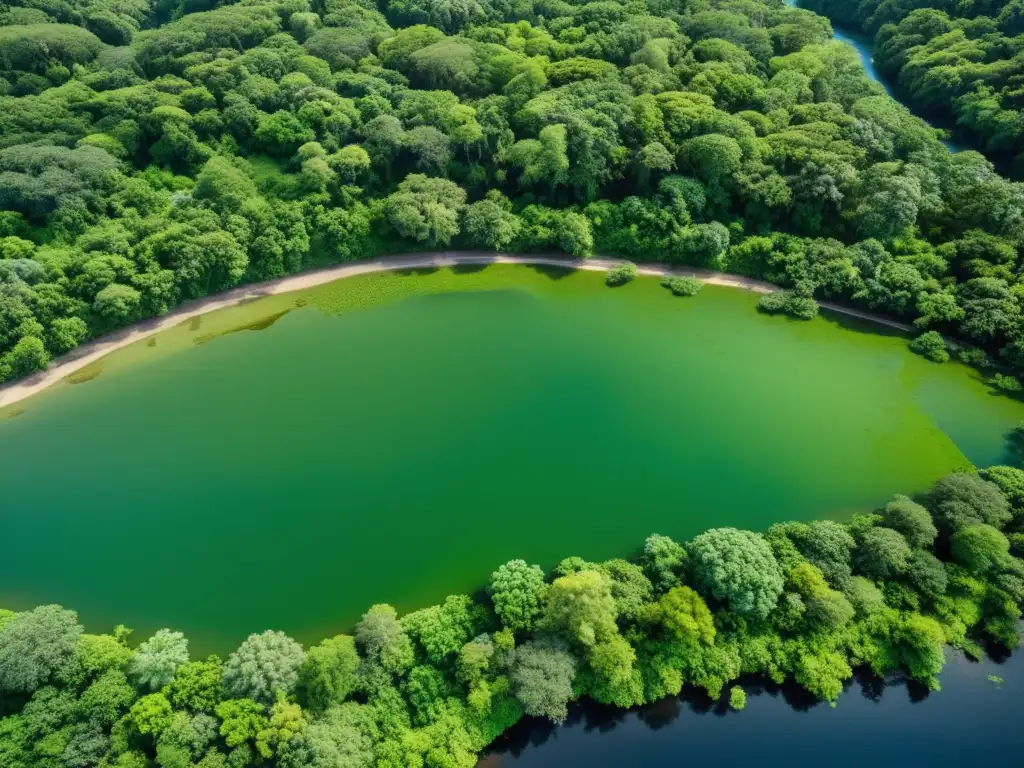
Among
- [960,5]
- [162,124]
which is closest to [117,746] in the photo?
[162,124]

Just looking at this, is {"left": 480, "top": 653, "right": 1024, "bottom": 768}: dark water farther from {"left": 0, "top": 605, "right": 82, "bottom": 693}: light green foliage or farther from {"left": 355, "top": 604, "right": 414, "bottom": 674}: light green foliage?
{"left": 0, "top": 605, "right": 82, "bottom": 693}: light green foliage

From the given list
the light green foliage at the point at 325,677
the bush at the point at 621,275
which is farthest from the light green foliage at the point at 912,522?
the light green foliage at the point at 325,677

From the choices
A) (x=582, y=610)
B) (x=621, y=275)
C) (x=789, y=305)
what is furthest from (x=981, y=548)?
(x=621, y=275)

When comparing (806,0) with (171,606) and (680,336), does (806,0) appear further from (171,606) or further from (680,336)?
(171,606)

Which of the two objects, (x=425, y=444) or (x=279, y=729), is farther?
(x=425, y=444)

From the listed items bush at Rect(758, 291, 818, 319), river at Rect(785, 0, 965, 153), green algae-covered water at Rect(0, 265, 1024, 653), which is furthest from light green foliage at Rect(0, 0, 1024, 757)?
green algae-covered water at Rect(0, 265, 1024, 653)

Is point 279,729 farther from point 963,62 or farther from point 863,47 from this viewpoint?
point 863,47
